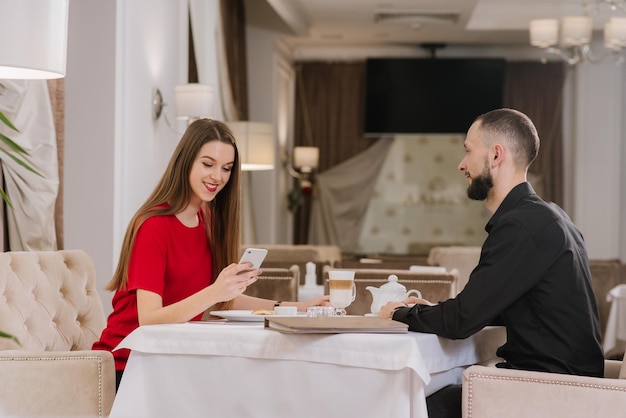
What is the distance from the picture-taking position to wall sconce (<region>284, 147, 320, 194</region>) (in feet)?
35.9

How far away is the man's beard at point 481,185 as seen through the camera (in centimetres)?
278

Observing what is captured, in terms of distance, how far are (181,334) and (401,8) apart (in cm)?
752

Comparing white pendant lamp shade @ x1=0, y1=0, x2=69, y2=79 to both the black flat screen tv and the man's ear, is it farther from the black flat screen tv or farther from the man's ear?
the black flat screen tv

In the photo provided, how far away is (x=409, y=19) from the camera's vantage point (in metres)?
9.88

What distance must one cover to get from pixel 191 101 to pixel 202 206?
9.78ft

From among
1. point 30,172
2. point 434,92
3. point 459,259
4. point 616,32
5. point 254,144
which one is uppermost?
point 616,32

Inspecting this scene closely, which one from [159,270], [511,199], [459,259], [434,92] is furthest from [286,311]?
[434,92]

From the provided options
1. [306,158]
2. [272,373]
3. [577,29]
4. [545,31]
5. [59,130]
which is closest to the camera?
[272,373]

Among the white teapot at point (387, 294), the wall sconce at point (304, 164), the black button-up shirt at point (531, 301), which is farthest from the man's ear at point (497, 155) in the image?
the wall sconce at point (304, 164)

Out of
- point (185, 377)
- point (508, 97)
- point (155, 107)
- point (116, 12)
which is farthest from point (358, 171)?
point (185, 377)

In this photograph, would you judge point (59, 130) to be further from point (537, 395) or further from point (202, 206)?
point (537, 395)

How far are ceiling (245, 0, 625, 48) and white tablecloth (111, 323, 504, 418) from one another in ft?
22.2

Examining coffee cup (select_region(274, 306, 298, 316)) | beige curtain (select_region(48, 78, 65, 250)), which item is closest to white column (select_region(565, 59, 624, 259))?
beige curtain (select_region(48, 78, 65, 250))

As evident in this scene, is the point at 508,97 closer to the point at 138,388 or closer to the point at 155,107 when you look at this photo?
the point at 155,107
